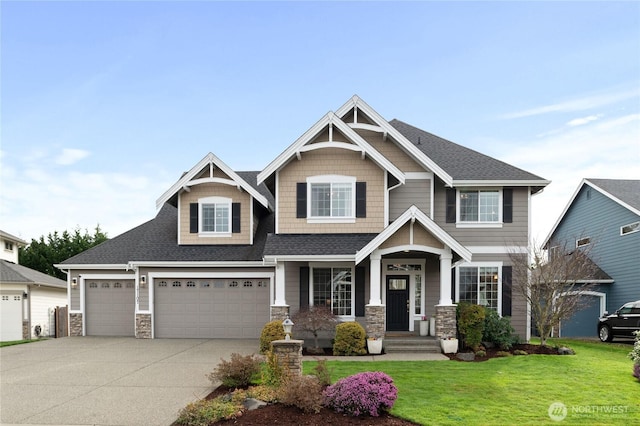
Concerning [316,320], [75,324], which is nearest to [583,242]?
[316,320]

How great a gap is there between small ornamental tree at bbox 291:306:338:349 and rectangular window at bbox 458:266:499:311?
5193 millimetres

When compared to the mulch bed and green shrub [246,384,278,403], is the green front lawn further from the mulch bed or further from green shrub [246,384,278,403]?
green shrub [246,384,278,403]

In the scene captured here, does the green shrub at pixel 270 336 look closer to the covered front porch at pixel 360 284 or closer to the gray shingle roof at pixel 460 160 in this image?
the covered front porch at pixel 360 284

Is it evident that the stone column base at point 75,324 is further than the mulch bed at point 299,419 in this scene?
Yes

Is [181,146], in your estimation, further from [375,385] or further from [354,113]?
[375,385]

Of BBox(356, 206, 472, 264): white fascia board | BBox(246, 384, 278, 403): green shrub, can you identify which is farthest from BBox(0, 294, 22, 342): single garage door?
BBox(246, 384, 278, 403): green shrub

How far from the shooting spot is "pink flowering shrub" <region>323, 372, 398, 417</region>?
761 centimetres

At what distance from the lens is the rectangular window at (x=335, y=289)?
16062 millimetres

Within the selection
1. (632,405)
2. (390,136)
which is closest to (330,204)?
(390,136)

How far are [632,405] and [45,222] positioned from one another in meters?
44.4

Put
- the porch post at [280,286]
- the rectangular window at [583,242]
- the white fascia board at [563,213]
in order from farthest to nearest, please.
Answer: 1. the white fascia board at [563,213]
2. the rectangular window at [583,242]
3. the porch post at [280,286]

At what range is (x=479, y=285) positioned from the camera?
55.7ft

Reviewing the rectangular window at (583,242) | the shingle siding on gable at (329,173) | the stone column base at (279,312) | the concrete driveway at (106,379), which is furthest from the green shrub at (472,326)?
the rectangular window at (583,242)

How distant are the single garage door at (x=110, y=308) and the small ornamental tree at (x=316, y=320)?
8.37 m
